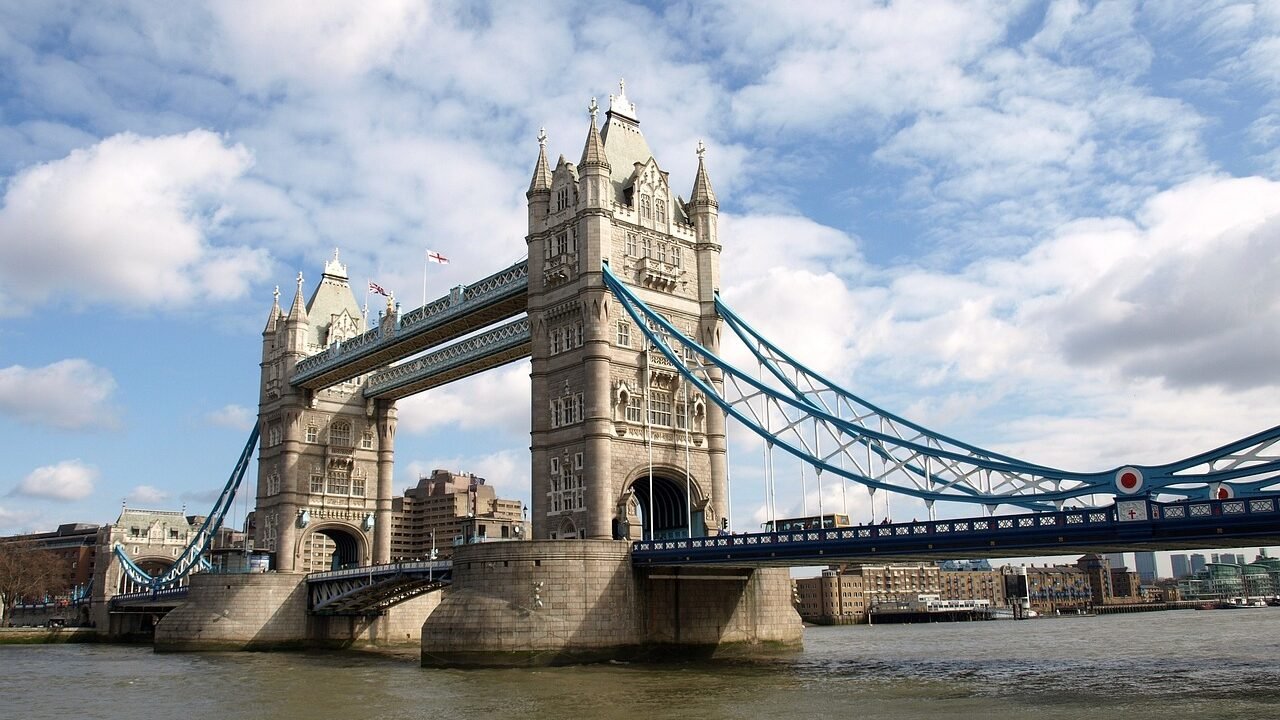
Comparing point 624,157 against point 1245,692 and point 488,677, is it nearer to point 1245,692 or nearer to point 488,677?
point 488,677

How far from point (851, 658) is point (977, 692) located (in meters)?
23.4

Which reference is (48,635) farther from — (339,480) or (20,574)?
(339,480)

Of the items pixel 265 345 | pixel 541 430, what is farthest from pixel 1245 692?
pixel 265 345

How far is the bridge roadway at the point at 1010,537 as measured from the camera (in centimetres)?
3566

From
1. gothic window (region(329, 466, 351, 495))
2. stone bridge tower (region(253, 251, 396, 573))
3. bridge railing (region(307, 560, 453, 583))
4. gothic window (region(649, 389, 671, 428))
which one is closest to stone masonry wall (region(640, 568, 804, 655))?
gothic window (region(649, 389, 671, 428))

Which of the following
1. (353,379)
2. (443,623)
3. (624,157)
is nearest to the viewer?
(443,623)

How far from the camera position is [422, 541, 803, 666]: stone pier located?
48594mm

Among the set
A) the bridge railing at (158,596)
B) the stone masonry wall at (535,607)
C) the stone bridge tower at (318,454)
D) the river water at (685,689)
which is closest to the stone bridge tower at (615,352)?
the stone masonry wall at (535,607)

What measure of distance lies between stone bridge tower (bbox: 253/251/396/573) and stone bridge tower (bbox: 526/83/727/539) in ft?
98.7

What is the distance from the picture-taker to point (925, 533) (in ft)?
140

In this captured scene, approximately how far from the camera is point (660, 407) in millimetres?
59906

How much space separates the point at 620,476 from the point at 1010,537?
71.2 feet

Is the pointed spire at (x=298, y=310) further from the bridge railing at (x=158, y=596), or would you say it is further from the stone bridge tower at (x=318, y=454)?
the bridge railing at (x=158, y=596)

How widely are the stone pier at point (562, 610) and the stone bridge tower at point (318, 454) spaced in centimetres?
3465
